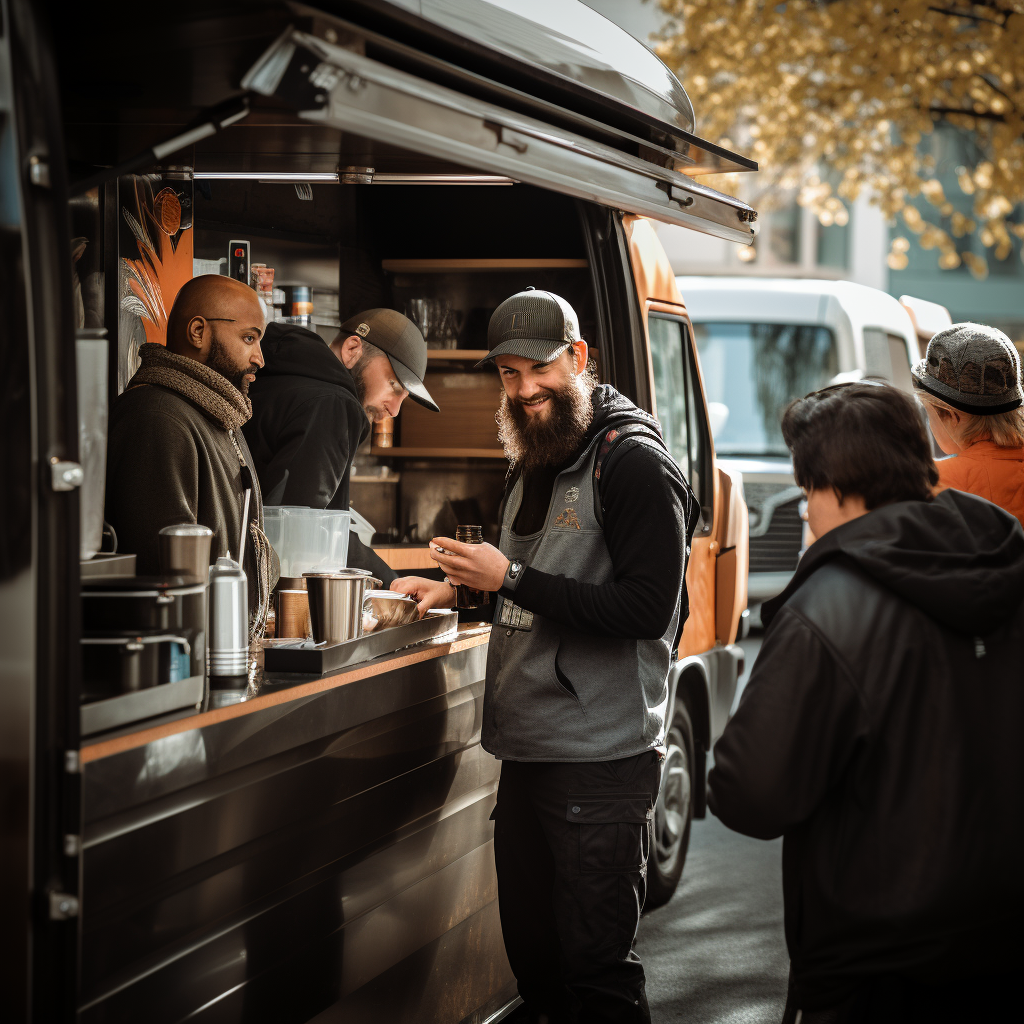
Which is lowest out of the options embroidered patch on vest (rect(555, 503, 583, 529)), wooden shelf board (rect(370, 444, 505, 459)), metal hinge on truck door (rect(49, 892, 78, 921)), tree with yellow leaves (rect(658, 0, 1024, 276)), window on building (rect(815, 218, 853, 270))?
metal hinge on truck door (rect(49, 892, 78, 921))

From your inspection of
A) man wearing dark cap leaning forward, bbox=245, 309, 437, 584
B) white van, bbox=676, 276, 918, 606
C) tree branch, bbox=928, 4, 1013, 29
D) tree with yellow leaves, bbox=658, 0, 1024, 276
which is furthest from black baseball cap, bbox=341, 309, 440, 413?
white van, bbox=676, 276, 918, 606

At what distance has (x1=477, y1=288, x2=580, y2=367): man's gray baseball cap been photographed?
316 cm

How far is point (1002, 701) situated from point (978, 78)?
30.3 ft

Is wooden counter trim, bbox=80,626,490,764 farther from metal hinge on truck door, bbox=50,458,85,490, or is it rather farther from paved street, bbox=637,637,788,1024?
paved street, bbox=637,637,788,1024

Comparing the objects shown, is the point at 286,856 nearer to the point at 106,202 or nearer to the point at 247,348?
the point at 247,348

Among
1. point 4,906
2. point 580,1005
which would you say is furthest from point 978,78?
point 4,906

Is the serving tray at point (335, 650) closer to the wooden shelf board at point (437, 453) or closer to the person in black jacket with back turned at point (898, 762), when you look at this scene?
the person in black jacket with back turned at point (898, 762)

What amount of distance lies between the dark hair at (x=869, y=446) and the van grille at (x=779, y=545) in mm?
9833

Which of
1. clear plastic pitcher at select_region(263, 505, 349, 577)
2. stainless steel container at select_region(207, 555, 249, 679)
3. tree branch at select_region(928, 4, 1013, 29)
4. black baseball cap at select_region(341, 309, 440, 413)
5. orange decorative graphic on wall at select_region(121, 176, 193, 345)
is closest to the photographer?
stainless steel container at select_region(207, 555, 249, 679)

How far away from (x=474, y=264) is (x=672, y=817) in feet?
9.09

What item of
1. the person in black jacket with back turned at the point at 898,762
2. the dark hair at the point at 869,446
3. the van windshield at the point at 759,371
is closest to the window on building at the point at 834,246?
the van windshield at the point at 759,371

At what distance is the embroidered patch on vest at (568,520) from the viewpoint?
3.07 m

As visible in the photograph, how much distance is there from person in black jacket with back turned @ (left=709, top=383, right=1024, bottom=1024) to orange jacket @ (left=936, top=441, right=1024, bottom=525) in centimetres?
148

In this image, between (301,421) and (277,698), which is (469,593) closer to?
(277,698)
